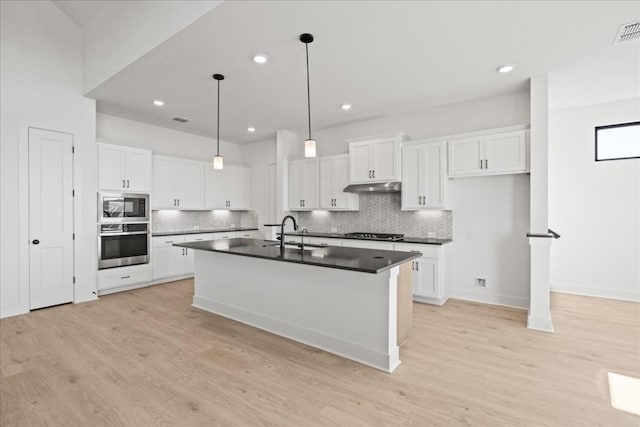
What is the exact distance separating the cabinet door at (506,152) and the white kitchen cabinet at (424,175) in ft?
1.95

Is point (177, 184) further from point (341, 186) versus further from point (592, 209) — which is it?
point (592, 209)

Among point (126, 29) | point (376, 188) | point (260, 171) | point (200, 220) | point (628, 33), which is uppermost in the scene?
point (126, 29)

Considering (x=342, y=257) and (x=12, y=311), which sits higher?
(x=342, y=257)

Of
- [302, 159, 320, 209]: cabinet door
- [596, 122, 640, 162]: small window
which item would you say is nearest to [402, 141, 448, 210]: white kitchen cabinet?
[302, 159, 320, 209]: cabinet door

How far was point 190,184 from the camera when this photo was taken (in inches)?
251

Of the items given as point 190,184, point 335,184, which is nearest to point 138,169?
point 190,184

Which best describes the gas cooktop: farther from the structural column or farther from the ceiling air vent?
the ceiling air vent

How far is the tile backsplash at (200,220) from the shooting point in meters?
6.22

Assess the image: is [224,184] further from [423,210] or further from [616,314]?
[616,314]

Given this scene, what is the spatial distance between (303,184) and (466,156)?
3.01 m

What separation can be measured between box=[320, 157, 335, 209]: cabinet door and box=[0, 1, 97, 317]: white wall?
3768 millimetres

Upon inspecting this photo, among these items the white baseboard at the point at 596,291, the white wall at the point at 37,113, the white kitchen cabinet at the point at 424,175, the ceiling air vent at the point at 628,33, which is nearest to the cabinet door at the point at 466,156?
the white kitchen cabinet at the point at 424,175

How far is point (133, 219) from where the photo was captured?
17.4 ft

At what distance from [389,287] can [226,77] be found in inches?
124
